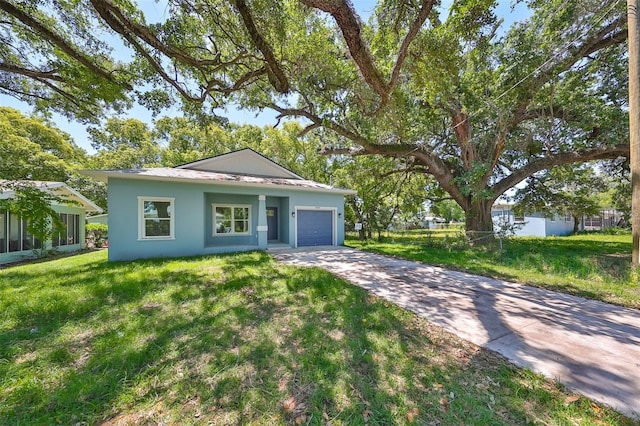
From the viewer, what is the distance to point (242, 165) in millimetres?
12992

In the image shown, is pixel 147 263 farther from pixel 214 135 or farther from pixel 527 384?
pixel 214 135

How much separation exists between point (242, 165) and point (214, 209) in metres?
2.64

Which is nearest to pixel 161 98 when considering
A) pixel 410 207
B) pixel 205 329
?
pixel 205 329

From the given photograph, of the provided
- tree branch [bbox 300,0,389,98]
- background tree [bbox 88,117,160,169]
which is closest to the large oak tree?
tree branch [bbox 300,0,389,98]

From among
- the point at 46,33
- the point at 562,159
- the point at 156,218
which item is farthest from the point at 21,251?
the point at 562,159

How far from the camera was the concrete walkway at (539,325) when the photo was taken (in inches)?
96.3

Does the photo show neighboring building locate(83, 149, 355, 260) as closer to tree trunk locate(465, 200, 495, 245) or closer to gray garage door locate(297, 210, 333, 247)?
gray garage door locate(297, 210, 333, 247)

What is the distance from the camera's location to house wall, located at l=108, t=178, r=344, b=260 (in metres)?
8.52

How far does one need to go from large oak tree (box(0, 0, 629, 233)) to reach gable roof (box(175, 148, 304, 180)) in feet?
9.58

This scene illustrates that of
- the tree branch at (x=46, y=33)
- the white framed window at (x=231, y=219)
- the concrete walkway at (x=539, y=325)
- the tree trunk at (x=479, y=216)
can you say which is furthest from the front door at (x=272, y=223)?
the tree trunk at (x=479, y=216)

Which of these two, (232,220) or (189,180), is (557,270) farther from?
(232,220)

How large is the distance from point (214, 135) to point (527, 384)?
80.0ft

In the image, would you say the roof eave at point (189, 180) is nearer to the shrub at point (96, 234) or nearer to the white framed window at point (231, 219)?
the white framed window at point (231, 219)

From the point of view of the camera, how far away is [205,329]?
340 cm
